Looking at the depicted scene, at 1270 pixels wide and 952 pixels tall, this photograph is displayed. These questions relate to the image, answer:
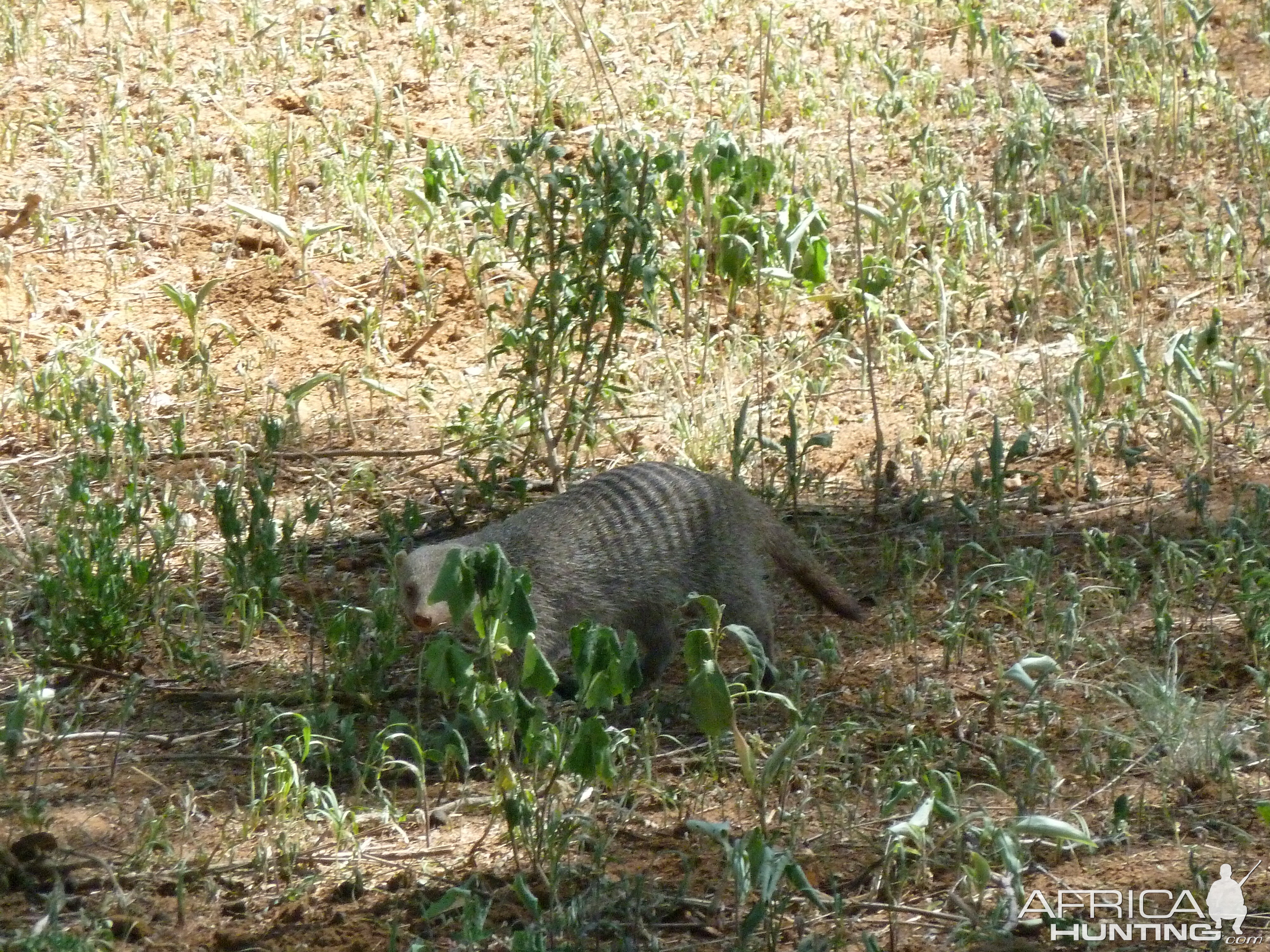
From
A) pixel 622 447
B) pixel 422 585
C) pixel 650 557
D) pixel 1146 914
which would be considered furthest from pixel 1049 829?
pixel 622 447

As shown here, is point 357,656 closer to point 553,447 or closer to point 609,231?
point 553,447

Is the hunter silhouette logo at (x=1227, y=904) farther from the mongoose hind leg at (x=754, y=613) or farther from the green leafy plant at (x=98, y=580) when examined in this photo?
the green leafy plant at (x=98, y=580)

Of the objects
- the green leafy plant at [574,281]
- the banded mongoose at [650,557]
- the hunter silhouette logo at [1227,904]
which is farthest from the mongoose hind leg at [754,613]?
the hunter silhouette logo at [1227,904]

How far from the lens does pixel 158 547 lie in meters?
4.06

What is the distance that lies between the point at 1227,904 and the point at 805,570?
66.1 inches

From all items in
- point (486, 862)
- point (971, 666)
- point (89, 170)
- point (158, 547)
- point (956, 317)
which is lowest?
point (486, 862)

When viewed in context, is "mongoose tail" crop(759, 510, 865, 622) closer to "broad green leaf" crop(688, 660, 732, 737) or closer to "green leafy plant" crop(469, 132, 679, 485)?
"green leafy plant" crop(469, 132, 679, 485)

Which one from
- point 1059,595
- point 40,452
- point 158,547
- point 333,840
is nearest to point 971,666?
point 1059,595

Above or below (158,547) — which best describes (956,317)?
above

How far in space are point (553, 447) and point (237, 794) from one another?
5.95 feet

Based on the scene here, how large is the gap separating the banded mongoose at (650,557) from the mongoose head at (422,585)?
0.03m

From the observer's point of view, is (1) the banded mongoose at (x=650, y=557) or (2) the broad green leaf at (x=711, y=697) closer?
(2) the broad green leaf at (x=711, y=697)

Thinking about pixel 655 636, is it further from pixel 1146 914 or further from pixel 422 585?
pixel 1146 914

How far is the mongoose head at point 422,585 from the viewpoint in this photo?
12.3 ft
